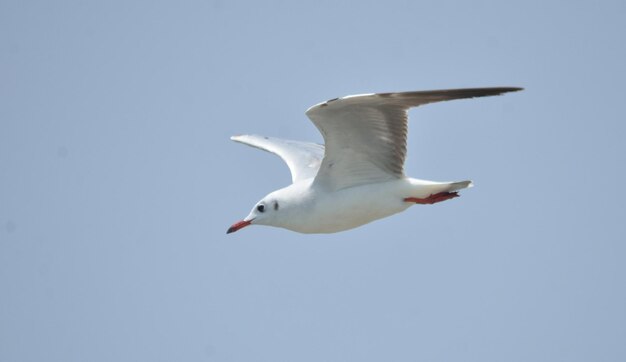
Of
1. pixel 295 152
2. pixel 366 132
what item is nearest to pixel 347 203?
pixel 366 132

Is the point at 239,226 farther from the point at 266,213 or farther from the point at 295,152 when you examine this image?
the point at 295,152

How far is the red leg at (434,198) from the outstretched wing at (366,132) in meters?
0.30

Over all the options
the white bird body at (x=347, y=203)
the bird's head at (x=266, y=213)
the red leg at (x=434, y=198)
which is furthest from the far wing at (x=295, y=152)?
the red leg at (x=434, y=198)

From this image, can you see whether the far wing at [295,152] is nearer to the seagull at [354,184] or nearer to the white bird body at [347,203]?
the seagull at [354,184]

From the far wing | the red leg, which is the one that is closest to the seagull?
the red leg

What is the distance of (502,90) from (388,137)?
1.52 metres

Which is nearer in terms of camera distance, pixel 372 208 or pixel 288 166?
pixel 372 208

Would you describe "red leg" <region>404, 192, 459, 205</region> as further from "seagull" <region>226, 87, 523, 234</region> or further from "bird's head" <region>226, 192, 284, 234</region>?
"bird's head" <region>226, 192, 284, 234</region>

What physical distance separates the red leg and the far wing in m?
1.77

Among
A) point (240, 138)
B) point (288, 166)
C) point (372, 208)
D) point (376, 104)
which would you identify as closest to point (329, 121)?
point (376, 104)

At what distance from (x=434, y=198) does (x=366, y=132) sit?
42.9 inches

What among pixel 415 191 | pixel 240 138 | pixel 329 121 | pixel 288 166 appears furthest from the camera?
pixel 240 138

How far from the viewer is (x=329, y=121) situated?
10.2 metres

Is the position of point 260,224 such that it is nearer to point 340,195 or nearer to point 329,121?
point 340,195
